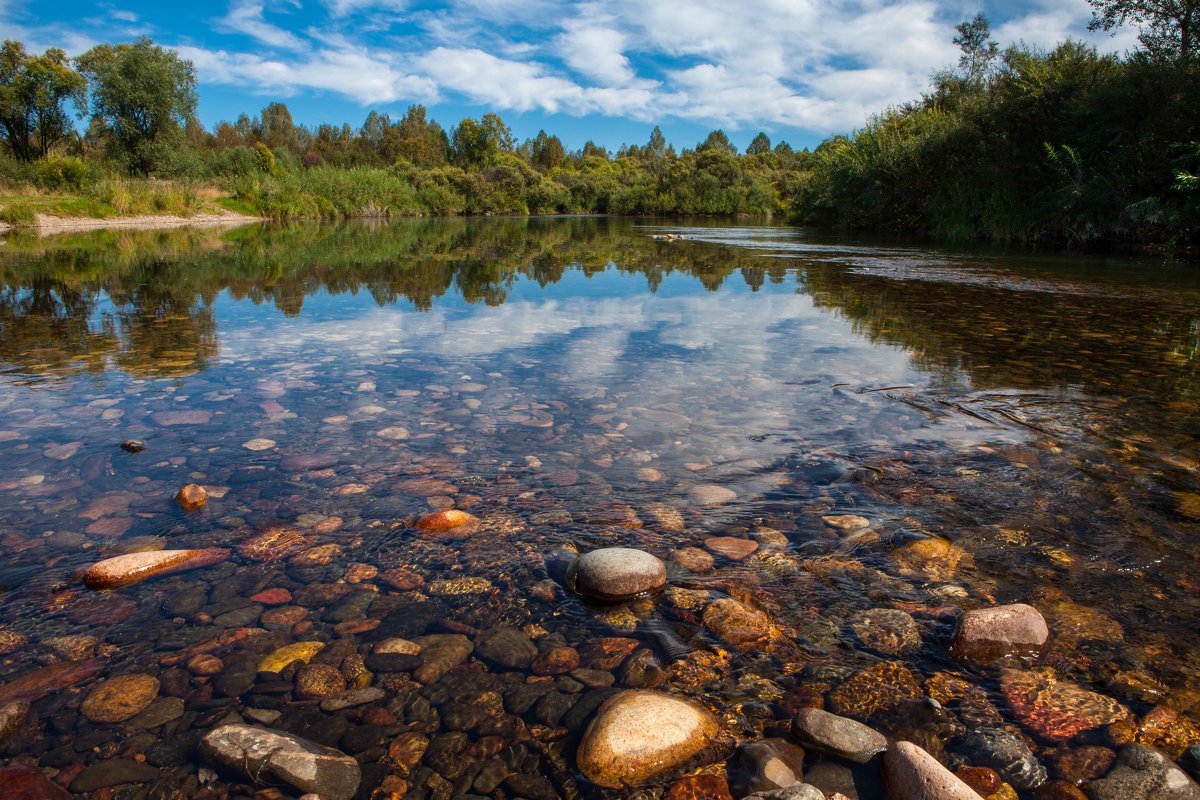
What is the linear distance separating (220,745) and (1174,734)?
2795 millimetres

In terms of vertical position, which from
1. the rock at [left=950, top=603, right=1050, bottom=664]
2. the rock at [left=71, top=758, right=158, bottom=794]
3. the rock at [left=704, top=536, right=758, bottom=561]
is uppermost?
the rock at [left=950, top=603, right=1050, bottom=664]

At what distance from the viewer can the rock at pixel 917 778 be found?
5.50ft

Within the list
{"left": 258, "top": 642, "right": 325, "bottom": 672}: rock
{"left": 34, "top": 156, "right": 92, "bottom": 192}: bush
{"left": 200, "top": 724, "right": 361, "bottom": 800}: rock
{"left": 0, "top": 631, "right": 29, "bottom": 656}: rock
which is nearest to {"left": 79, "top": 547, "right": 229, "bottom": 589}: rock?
{"left": 0, "top": 631, "right": 29, "bottom": 656}: rock

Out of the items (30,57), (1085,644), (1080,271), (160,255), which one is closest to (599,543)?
(1085,644)

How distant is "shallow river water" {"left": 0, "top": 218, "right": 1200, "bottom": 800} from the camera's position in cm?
202

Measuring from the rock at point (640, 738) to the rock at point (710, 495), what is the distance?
1556mm

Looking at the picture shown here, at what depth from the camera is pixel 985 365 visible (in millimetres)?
6332

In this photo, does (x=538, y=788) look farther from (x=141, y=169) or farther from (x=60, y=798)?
(x=141, y=169)

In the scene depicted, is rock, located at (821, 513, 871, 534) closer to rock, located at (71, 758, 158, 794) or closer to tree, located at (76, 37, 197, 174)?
rock, located at (71, 758, 158, 794)

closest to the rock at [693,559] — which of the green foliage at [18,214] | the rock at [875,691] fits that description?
the rock at [875,691]

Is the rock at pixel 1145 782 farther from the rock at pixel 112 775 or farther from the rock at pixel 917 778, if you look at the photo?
the rock at pixel 112 775

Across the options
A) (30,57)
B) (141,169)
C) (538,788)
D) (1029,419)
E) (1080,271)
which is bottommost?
(538,788)

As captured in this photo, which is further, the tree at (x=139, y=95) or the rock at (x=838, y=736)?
the tree at (x=139, y=95)

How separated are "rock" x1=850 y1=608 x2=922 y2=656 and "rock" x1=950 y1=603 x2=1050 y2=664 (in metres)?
Result: 0.14
